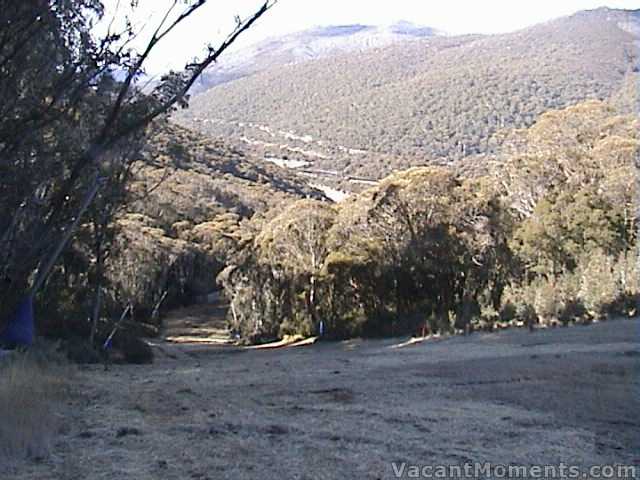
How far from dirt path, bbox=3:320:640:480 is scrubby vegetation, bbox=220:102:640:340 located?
15.1m

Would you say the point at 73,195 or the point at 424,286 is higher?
the point at 73,195

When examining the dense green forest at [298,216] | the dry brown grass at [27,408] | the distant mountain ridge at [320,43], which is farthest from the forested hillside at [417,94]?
the dry brown grass at [27,408]

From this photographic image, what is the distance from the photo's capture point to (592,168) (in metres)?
31.8

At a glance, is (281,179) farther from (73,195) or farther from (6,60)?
(6,60)

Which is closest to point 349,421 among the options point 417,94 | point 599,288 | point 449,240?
point 599,288

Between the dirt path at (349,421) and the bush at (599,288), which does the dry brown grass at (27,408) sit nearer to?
the dirt path at (349,421)

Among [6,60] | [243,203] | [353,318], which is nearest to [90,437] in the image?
[6,60]

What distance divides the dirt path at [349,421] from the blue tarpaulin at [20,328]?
2181 mm

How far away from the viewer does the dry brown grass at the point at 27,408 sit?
21.7 feet

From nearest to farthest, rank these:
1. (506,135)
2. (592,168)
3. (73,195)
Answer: (73,195) → (592,168) → (506,135)

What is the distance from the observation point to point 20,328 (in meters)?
15.2

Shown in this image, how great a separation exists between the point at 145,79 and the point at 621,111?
26457mm

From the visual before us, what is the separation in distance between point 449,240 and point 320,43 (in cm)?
10518

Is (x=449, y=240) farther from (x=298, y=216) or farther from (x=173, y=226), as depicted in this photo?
(x=173, y=226)
